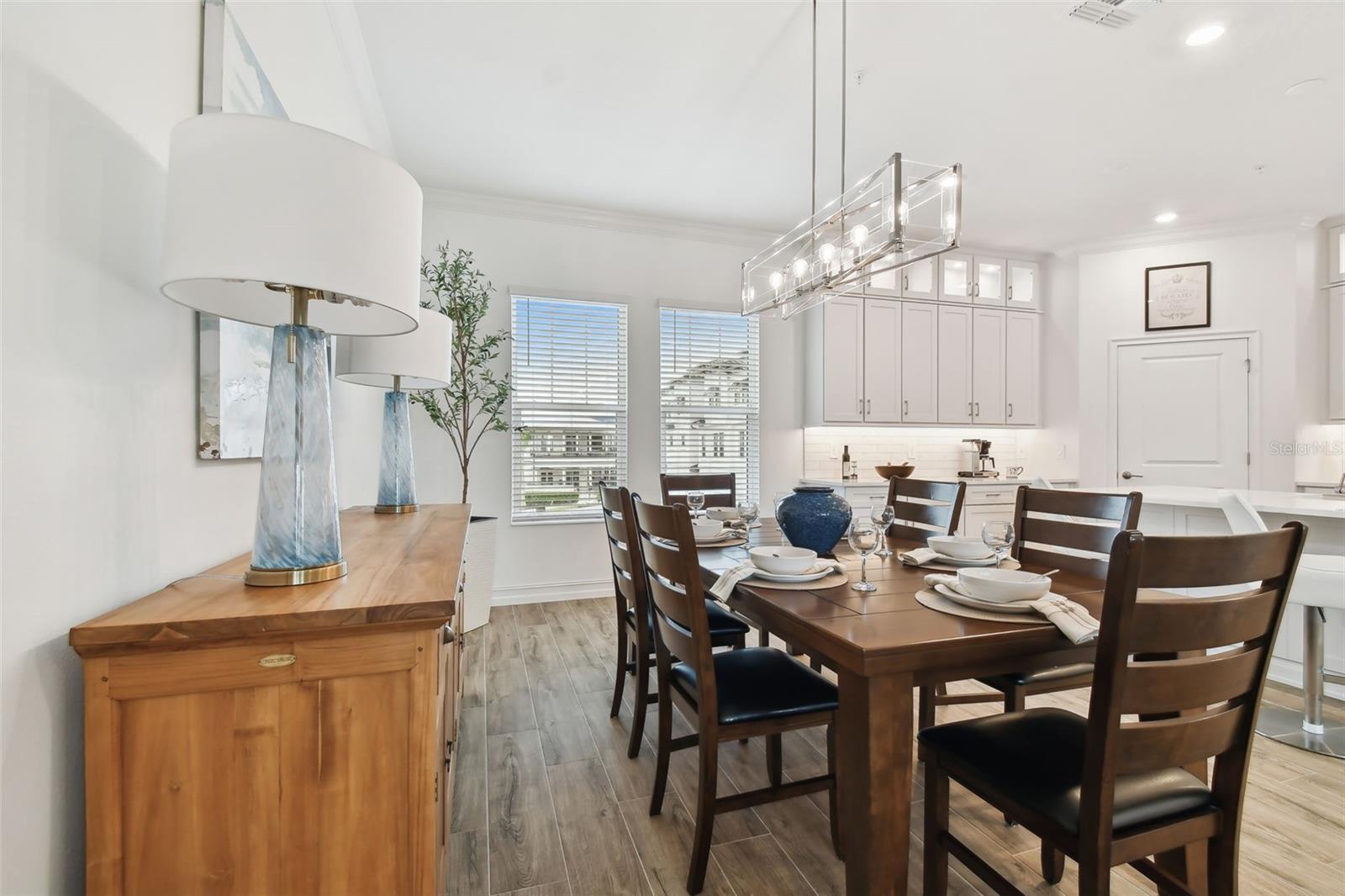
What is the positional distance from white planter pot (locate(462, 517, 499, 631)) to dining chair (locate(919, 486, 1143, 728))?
8.75 ft

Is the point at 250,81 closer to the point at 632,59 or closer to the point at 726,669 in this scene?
the point at 632,59

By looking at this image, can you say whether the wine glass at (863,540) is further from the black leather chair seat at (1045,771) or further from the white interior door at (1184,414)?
the white interior door at (1184,414)

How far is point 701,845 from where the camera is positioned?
154 cm

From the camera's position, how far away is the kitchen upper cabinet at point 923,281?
5266mm

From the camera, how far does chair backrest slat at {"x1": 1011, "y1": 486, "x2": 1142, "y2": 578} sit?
1861 mm

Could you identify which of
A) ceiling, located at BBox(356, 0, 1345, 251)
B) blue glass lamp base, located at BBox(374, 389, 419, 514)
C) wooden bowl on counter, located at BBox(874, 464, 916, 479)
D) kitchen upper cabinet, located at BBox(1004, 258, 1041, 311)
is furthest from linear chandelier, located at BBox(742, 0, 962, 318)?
kitchen upper cabinet, located at BBox(1004, 258, 1041, 311)

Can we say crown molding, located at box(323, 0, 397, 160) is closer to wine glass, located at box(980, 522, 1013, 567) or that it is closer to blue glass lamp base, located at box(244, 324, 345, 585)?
blue glass lamp base, located at box(244, 324, 345, 585)

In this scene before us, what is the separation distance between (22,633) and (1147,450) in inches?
262

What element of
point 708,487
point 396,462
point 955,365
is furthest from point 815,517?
point 955,365

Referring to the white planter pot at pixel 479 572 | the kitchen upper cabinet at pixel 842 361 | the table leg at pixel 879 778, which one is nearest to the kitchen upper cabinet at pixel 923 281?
the kitchen upper cabinet at pixel 842 361

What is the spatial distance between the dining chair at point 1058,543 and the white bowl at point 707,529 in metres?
0.89

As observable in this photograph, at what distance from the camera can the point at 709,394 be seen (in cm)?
490

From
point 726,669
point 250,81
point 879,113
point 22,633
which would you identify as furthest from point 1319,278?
point 22,633

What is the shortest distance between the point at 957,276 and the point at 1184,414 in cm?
218
